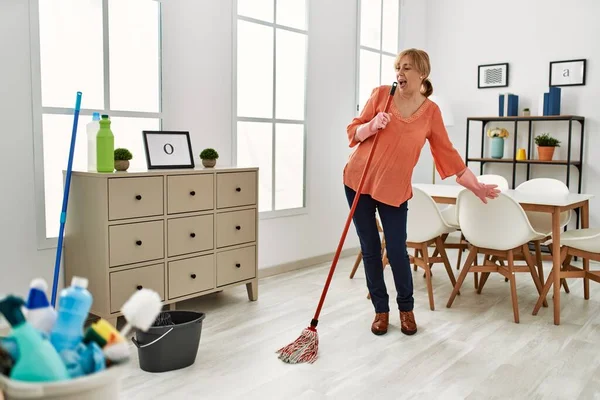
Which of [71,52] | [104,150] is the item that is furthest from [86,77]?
[104,150]

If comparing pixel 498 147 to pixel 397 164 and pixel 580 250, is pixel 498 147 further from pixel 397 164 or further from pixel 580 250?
pixel 397 164

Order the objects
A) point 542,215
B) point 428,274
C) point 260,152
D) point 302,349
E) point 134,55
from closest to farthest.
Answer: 1. point 302,349
2. point 134,55
3. point 428,274
4. point 542,215
5. point 260,152

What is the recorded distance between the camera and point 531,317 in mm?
3381

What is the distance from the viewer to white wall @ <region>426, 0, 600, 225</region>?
5.05m

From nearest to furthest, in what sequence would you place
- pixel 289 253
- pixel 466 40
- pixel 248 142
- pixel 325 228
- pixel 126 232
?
1. pixel 126 232
2. pixel 248 142
3. pixel 289 253
4. pixel 325 228
5. pixel 466 40

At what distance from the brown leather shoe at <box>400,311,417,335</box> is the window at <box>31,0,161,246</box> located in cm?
177

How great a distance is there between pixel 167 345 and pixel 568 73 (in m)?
4.29

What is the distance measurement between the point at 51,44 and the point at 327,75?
2336 mm

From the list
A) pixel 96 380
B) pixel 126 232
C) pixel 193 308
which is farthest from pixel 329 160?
pixel 96 380

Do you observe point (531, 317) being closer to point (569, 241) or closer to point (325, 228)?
point (569, 241)

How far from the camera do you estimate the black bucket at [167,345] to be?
248cm

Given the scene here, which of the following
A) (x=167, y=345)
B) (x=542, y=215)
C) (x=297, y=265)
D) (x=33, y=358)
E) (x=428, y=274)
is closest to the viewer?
(x=33, y=358)

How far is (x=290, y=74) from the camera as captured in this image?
14.7 feet

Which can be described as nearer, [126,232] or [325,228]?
[126,232]
